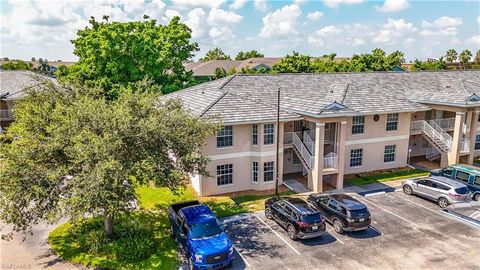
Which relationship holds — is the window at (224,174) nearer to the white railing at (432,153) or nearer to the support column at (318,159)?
the support column at (318,159)

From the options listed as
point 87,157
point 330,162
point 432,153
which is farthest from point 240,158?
point 432,153

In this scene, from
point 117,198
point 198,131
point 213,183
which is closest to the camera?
point 117,198

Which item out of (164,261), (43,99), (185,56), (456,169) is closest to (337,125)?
(456,169)

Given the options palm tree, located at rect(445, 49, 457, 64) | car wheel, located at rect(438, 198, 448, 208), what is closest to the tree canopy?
palm tree, located at rect(445, 49, 457, 64)

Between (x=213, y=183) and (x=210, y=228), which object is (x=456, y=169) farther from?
(x=210, y=228)

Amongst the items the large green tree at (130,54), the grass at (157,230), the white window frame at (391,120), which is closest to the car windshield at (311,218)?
the grass at (157,230)

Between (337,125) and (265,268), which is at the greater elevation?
(337,125)

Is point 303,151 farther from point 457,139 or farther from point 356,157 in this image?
point 457,139
